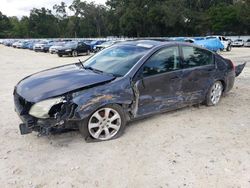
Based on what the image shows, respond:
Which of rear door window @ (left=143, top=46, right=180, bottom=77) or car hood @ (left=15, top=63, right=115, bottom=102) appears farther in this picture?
rear door window @ (left=143, top=46, right=180, bottom=77)

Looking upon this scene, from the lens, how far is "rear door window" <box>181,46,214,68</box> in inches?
212

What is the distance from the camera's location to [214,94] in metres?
6.12

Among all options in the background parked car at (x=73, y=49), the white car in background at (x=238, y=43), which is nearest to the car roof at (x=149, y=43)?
the background parked car at (x=73, y=49)

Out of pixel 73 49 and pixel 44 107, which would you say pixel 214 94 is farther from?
pixel 73 49

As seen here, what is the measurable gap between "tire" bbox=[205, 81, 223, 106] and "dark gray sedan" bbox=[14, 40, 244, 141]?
2 cm

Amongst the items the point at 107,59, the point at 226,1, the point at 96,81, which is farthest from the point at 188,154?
the point at 226,1

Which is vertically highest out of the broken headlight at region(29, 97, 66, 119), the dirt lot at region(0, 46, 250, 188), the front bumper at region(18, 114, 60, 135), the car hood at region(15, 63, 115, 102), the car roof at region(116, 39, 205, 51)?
the car roof at region(116, 39, 205, 51)

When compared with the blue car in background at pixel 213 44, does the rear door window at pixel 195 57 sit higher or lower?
higher

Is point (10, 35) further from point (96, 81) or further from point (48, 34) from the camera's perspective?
point (96, 81)

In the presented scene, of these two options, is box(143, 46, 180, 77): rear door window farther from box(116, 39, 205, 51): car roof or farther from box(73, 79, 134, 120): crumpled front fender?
box(73, 79, 134, 120): crumpled front fender

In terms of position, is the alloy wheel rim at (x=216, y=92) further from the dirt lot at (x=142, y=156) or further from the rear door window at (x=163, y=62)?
the rear door window at (x=163, y=62)

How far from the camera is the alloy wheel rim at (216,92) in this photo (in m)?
6.08

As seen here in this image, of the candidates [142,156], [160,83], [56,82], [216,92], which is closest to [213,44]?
[216,92]

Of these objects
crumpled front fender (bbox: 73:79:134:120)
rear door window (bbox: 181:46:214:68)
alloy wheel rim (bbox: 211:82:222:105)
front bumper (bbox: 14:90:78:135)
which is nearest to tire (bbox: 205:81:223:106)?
alloy wheel rim (bbox: 211:82:222:105)
